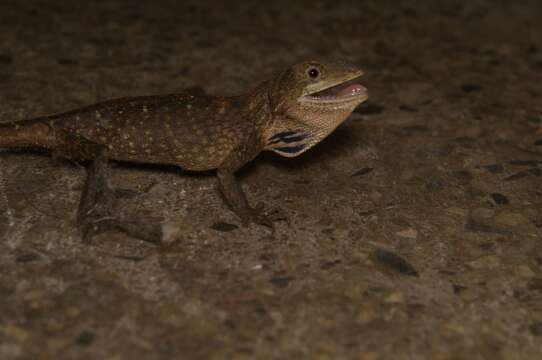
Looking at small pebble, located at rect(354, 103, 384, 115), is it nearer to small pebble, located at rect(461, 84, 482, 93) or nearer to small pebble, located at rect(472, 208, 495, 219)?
small pebble, located at rect(461, 84, 482, 93)

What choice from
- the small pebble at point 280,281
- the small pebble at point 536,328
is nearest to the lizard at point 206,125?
the small pebble at point 280,281

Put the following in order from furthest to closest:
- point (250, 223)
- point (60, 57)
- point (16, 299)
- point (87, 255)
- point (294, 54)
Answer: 1. point (294, 54)
2. point (60, 57)
3. point (250, 223)
4. point (87, 255)
5. point (16, 299)

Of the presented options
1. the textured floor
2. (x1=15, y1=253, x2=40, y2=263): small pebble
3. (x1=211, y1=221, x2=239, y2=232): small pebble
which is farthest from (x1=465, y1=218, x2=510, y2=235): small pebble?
(x1=15, y1=253, x2=40, y2=263): small pebble

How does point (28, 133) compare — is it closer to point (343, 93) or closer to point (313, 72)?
point (313, 72)

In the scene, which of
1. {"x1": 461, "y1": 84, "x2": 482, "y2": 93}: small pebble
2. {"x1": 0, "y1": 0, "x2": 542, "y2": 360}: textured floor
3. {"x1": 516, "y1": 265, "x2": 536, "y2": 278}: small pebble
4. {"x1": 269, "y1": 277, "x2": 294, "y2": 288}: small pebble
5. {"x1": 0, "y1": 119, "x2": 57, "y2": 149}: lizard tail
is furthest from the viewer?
{"x1": 461, "y1": 84, "x2": 482, "y2": 93}: small pebble

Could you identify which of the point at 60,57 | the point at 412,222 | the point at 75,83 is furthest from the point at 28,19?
the point at 412,222

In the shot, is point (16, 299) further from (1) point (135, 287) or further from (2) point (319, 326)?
(2) point (319, 326)
